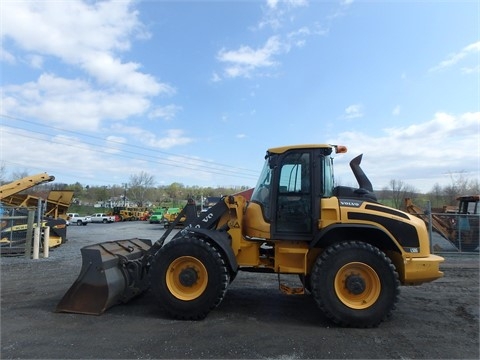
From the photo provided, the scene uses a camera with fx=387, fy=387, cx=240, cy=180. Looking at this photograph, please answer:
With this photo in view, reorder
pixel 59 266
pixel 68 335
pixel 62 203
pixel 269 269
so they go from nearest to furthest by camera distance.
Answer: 1. pixel 68 335
2. pixel 269 269
3. pixel 59 266
4. pixel 62 203

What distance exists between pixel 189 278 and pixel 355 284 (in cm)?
247

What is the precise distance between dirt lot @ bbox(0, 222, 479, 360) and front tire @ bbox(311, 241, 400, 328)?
22 centimetres

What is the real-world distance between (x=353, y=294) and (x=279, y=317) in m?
1.21

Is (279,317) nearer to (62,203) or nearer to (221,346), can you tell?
(221,346)

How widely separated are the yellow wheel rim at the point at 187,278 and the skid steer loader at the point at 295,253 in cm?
2

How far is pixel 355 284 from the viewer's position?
5.61m

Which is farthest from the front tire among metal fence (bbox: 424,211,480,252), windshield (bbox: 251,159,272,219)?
metal fence (bbox: 424,211,480,252)

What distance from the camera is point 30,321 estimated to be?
5.74 m

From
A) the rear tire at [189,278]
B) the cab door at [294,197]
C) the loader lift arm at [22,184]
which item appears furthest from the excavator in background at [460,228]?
the loader lift arm at [22,184]

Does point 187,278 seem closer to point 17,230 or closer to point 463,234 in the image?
point 17,230

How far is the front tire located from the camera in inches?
218

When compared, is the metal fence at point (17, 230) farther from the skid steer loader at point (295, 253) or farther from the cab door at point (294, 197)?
the cab door at point (294, 197)

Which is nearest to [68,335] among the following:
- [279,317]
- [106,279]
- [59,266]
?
[106,279]

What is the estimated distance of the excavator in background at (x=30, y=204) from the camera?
13.6 m
